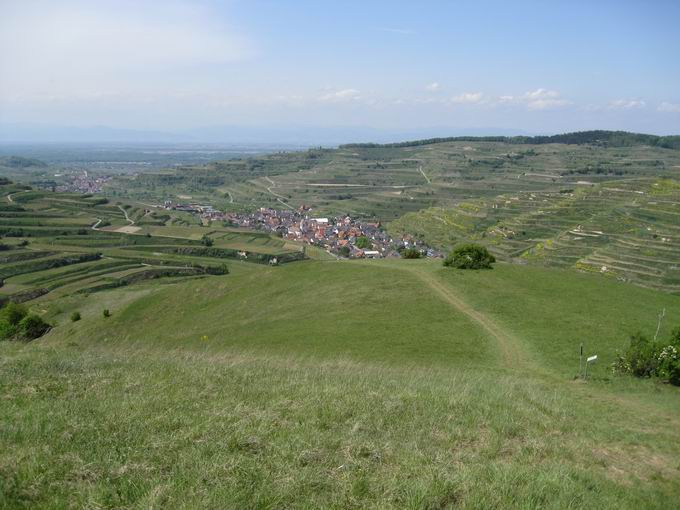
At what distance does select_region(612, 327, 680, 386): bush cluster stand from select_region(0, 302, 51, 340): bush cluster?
1265 inches

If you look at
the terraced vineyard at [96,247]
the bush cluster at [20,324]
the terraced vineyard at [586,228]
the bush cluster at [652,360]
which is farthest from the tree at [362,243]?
the bush cluster at [652,360]

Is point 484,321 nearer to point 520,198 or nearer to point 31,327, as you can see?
point 31,327

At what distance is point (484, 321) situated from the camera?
24.7m

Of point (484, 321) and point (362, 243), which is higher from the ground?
point (484, 321)

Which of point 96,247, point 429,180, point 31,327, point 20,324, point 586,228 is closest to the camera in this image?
point 20,324

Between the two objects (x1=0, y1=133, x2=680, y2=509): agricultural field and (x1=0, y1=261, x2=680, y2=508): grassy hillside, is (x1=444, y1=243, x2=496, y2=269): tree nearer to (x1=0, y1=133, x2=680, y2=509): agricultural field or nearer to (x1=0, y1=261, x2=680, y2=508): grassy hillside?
(x1=0, y1=133, x2=680, y2=509): agricultural field

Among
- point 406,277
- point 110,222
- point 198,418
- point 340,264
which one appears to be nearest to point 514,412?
point 198,418

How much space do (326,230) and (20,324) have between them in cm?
7564

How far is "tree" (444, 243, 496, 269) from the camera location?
114ft

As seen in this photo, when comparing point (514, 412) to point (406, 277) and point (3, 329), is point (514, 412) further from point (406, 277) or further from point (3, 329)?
point (3, 329)

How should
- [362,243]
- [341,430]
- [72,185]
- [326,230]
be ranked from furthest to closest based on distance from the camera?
[72,185], [326,230], [362,243], [341,430]

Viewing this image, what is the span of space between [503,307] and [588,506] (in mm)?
21160

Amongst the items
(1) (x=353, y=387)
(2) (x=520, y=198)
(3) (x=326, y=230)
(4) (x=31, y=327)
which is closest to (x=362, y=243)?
(3) (x=326, y=230)

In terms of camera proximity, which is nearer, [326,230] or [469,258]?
[469,258]
